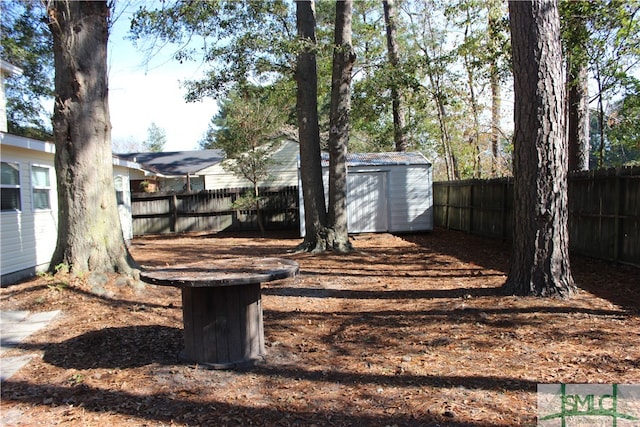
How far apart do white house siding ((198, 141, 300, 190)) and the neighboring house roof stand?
642 mm

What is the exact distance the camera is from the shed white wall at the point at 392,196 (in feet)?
48.9

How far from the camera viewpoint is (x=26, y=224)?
8.98 metres

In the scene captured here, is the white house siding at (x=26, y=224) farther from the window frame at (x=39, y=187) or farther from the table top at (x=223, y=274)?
the table top at (x=223, y=274)

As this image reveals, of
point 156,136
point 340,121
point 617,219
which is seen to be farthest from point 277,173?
point 156,136

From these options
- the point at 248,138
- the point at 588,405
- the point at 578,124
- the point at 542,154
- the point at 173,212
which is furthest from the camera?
the point at 173,212

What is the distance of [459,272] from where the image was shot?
314 inches

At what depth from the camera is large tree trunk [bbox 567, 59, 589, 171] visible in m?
11.4

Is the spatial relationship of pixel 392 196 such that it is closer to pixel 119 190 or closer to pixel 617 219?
pixel 617 219

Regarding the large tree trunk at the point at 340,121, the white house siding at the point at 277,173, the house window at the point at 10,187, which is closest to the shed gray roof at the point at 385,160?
the large tree trunk at the point at 340,121

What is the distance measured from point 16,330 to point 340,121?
7.87 meters

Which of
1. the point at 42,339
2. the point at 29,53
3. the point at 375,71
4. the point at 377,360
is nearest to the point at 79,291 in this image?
the point at 42,339

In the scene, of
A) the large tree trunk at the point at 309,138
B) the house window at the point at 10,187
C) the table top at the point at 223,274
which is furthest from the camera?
the large tree trunk at the point at 309,138

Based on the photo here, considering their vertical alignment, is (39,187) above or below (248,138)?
below

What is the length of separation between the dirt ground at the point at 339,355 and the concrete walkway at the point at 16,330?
13 centimetres
